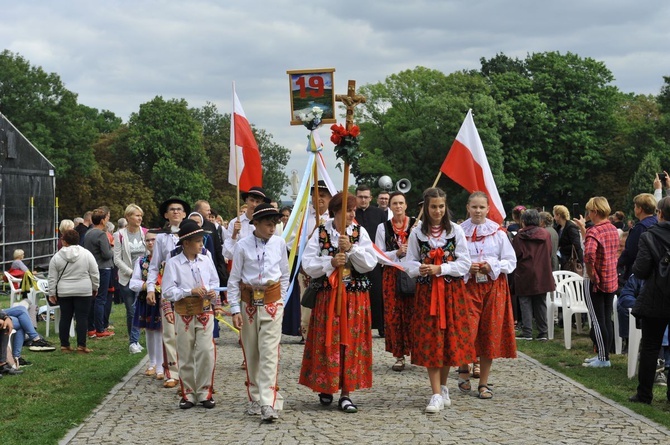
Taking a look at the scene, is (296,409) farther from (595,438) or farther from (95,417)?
(595,438)

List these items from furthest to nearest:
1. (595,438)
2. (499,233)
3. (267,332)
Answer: (499,233) < (267,332) < (595,438)

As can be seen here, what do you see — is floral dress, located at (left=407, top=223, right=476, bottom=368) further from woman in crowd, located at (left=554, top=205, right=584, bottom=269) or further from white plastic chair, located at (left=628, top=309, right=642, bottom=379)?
woman in crowd, located at (left=554, top=205, right=584, bottom=269)

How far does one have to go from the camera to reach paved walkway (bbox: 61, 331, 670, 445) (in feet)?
22.8

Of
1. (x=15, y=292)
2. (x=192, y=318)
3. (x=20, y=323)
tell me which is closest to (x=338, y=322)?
(x=192, y=318)

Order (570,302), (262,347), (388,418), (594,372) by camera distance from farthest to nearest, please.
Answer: (570,302), (594,372), (262,347), (388,418)

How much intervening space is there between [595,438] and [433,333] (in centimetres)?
179

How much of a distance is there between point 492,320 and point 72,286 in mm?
6513

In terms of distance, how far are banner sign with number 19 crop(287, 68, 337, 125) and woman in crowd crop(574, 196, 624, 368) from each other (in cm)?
338

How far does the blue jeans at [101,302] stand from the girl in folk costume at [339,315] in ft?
23.6

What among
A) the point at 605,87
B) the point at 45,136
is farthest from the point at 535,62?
the point at 45,136

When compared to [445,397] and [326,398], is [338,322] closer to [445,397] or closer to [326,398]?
[326,398]

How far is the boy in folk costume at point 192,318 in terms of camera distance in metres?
8.51

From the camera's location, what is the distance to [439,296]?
8.12 metres

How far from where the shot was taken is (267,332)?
309 inches
